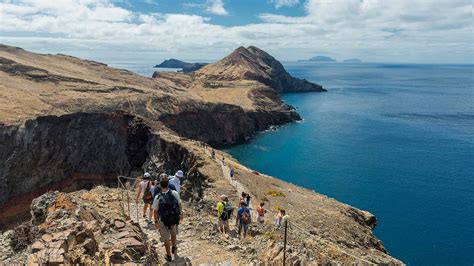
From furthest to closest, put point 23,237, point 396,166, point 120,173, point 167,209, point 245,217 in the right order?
1. point 396,166
2. point 120,173
3. point 245,217
4. point 23,237
5. point 167,209

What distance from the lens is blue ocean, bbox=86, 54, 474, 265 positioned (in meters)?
46.6

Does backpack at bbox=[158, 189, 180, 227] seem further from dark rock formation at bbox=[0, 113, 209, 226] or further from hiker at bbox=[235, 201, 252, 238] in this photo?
dark rock formation at bbox=[0, 113, 209, 226]

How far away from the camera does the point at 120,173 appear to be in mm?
65062

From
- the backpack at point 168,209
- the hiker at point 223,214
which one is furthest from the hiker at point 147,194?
the backpack at point 168,209

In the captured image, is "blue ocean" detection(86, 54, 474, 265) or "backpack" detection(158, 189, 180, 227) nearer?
"backpack" detection(158, 189, 180, 227)

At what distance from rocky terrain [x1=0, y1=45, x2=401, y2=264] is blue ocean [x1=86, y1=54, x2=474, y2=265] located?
975cm

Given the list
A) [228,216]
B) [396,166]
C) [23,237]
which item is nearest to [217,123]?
[396,166]

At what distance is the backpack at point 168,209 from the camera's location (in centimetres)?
1207

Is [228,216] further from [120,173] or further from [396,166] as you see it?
[396,166]

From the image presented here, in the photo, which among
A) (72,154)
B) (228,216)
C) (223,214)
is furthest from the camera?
(72,154)

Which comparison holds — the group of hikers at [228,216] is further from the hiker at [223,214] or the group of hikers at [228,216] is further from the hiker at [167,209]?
the hiker at [167,209]

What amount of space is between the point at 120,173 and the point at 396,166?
157ft

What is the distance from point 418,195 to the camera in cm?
5838

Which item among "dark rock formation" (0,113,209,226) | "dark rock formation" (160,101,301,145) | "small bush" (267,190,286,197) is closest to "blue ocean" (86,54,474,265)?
"dark rock formation" (160,101,301,145)
